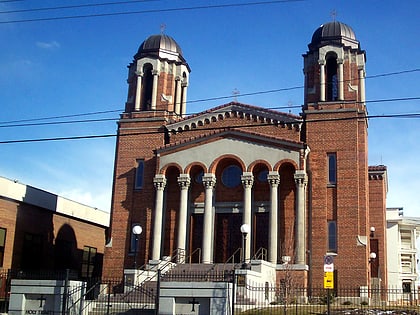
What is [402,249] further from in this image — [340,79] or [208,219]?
[208,219]

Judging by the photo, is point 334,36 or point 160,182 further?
point 334,36

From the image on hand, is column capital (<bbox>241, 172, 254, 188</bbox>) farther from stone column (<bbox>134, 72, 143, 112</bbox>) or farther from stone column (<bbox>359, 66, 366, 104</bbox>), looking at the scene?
stone column (<bbox>134, 72, 143, 112</bbox>)

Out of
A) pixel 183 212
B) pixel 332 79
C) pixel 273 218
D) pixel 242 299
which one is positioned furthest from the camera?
pixel 332 79

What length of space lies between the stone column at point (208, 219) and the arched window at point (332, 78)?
926cm

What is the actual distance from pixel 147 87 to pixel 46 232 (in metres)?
12.7

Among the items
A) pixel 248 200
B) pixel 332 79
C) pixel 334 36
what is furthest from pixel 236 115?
pixel 334 36

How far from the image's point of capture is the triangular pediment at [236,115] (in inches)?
1502

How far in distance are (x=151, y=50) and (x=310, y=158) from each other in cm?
1380

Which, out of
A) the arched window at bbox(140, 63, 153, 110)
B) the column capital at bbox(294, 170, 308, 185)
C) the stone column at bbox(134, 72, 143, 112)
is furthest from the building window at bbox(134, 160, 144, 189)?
the column capital at bbox(294, 170, 308, 185)

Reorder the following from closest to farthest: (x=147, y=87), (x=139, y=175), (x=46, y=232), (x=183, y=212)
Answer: (x=183, y=212)
(x=139, y=175)
(x=147, y=87)
(x=46, y=232)

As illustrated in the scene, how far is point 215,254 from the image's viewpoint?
3797 centimetres

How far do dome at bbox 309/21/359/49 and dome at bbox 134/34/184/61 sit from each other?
31.7 ft

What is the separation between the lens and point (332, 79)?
40094 mm

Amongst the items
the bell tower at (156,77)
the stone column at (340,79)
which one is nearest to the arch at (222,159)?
the bell tower at (156,77)
